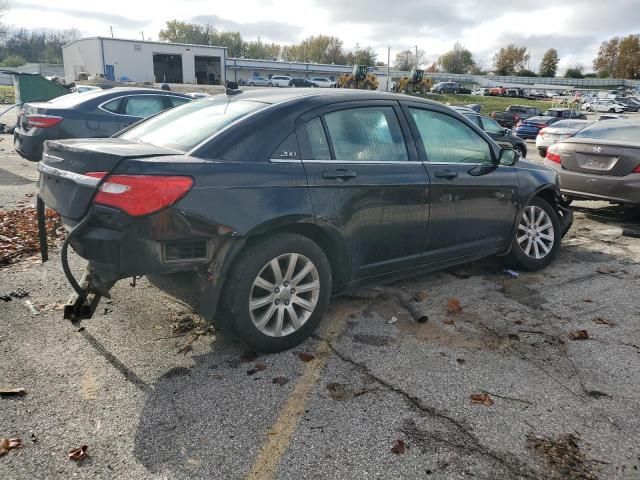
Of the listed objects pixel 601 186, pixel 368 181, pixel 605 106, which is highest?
pixel 605 106

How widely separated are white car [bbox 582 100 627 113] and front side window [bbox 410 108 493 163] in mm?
62178

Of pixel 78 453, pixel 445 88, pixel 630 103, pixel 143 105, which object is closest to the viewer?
pixel 78 453

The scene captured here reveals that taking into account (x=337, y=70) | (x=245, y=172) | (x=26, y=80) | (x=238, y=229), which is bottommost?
(x=238, y=229)

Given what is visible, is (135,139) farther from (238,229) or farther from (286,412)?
(286,412)

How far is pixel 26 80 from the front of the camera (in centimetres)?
1638

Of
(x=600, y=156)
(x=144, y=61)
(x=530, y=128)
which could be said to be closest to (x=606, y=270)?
(x=600, y=156)

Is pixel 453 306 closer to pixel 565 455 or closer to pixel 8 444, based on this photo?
pixel 565 455

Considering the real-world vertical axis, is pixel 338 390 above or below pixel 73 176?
below

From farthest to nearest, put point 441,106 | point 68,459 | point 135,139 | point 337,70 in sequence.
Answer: point 337,70 → point 441,106 → point 135,139 → point 68,459

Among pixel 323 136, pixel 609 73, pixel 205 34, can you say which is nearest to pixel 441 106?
pixel 323 136

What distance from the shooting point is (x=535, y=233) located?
17.7ft

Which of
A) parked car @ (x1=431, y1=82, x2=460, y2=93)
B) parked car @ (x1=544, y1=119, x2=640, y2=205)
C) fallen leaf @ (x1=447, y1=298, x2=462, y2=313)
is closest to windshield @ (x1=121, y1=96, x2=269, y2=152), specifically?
fallen leaf @ (x1=447, y1=298, x2=462, y2=313)

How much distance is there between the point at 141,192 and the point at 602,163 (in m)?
6.55

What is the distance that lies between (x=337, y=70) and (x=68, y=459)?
88.5 metres
